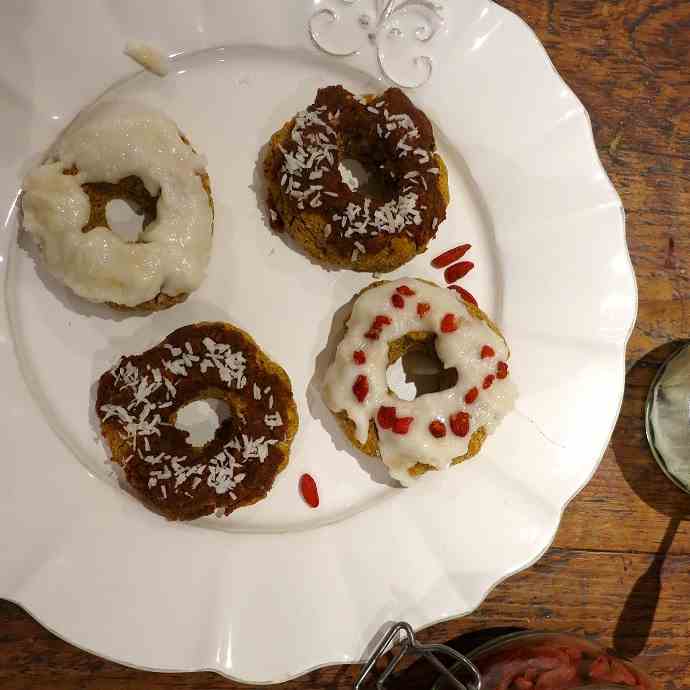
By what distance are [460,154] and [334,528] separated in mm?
1560

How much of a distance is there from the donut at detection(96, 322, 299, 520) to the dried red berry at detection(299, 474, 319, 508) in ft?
0.49

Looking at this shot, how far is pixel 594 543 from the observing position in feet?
8.77

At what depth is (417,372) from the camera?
2580 mm

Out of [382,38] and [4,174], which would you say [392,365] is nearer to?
[382,38]

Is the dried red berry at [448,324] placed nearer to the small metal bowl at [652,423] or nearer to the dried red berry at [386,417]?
the dried red berry at [386,417]

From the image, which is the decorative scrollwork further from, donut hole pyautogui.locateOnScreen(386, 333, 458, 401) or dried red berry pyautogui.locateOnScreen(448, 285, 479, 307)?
donut hole pyautogui.locateOnScreen(386, 333, 458, 401)

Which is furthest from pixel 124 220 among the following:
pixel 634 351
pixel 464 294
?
pixel 634 351

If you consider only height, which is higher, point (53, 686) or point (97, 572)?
point (97, 572)

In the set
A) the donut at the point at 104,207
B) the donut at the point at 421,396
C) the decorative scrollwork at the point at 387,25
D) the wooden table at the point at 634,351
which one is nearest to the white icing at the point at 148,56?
the donut at the point at 104,207

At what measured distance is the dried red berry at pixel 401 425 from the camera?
232cm

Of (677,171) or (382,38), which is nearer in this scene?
(382,38)

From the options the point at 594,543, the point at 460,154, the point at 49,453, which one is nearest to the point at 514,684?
the point at 594,543

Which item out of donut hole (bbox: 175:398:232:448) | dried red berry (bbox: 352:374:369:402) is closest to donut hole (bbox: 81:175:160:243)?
donut hole (bbox: 175:398:232:448)

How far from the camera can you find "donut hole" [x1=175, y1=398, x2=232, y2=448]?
7.87 ft
